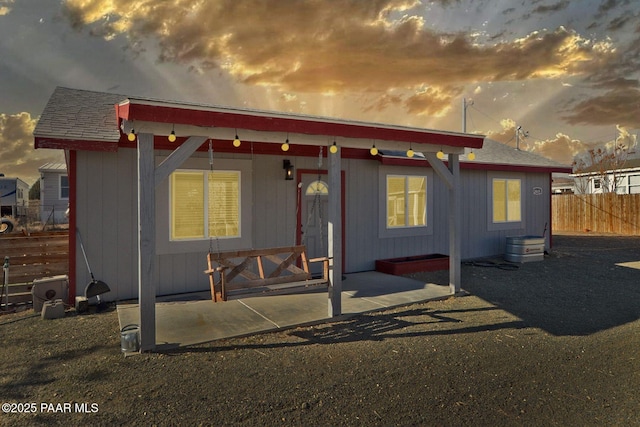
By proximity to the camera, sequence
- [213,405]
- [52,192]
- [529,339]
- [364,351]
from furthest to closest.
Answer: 1. [52,192]
2. [529,339]
3. [364,351]
4. [213,405]

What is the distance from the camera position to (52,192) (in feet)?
66.3

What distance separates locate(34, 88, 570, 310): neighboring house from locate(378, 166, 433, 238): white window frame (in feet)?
0.09

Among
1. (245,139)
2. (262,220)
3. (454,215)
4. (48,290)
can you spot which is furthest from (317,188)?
(48,290)

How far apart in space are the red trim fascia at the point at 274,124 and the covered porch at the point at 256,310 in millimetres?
2571

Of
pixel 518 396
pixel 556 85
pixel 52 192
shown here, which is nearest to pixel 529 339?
pixel 518 396

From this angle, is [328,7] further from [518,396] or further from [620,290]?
[518,396]

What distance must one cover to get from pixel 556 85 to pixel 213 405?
5751 cm

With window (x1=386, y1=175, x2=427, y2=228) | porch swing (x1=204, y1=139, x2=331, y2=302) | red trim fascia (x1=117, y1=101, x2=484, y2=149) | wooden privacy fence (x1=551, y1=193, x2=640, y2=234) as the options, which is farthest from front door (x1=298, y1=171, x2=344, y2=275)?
wooden privacy fence (x1=551, y1=193, x2=640, y2=234)

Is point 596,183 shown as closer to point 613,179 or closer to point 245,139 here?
point 613,179

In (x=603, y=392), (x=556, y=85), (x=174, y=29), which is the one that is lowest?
(x=603, y=392)

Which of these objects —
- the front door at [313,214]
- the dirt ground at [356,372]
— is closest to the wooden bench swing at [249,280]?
the dirt ground at [356,372]

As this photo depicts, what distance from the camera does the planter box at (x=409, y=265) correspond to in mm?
8922

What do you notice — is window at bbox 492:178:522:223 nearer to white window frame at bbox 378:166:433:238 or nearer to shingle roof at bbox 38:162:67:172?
white window frame at bbox 378:166:433:238

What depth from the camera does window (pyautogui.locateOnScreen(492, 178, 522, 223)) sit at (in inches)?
463
